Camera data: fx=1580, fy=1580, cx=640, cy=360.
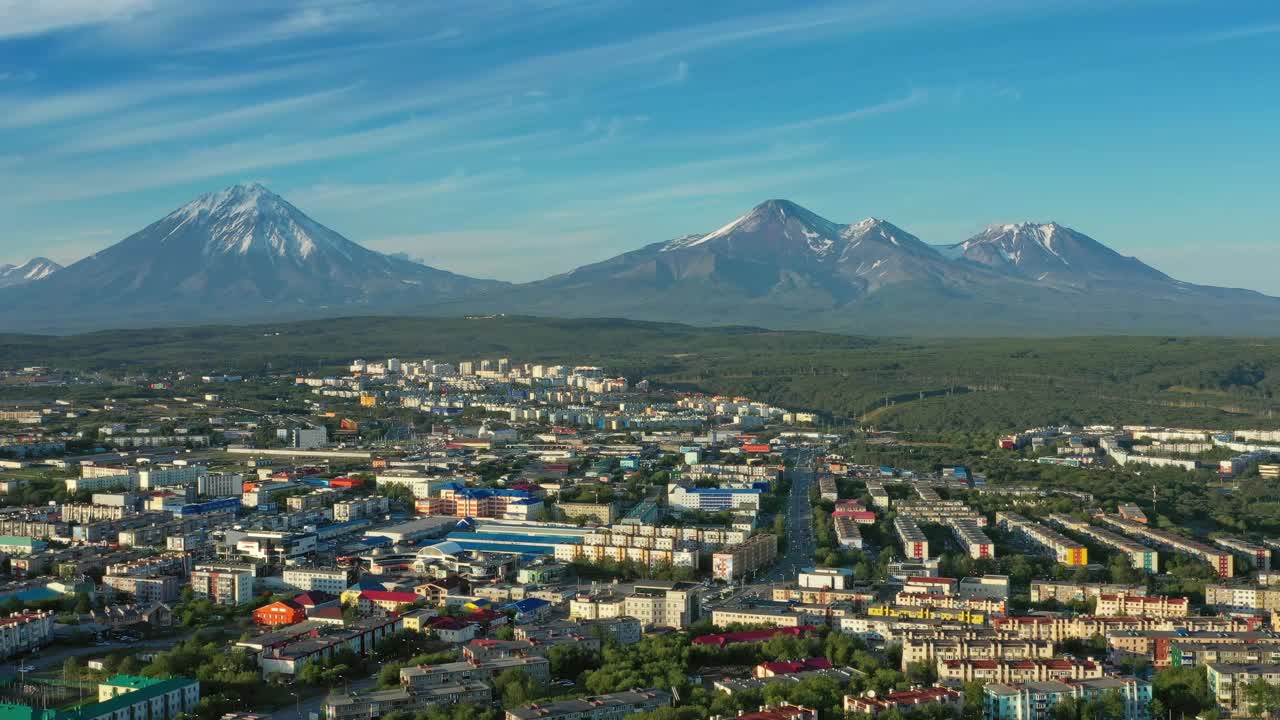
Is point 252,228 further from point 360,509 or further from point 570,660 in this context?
point 570,660

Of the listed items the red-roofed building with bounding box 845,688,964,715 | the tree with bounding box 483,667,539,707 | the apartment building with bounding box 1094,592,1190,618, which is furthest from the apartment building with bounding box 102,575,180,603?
the apartment building with bounding box 1094,592,1190,618

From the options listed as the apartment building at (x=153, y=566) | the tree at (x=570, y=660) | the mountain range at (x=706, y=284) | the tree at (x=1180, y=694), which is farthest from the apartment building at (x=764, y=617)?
the mountain range at (x=706, y=284)

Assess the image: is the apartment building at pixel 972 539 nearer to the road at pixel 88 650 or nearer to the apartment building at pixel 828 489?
the apartment building at pixel 828 489

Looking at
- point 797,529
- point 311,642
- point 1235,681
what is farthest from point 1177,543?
point 311,642

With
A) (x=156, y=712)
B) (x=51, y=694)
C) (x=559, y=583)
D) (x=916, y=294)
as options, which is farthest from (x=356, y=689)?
(x=916, y=294)

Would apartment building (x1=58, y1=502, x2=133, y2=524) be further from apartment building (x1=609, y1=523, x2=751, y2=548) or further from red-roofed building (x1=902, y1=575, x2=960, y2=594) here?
red-roofed building (x1=902, y1=575, x2=960, y2=594)

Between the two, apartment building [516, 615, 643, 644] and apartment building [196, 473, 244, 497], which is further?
apartment building [196, 473, 244, 497]
